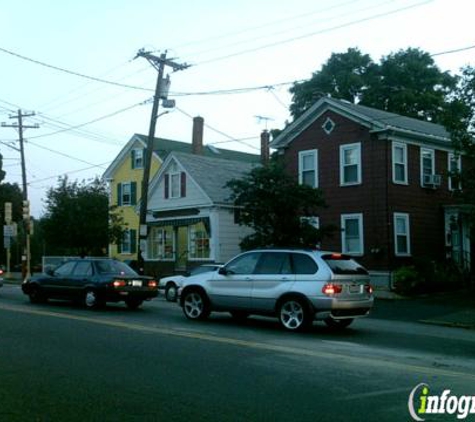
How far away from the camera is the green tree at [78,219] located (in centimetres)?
3512

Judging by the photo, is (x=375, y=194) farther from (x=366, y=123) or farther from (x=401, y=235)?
(x=366, y=123)

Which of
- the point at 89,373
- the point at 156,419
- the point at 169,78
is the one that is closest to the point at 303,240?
the point at 169,78

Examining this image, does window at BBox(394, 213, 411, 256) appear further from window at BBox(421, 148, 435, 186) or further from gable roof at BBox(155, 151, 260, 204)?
gable roof at BBox(155, 151, 260, 204)

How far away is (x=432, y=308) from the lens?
68.8 feet

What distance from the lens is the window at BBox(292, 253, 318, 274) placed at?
13886 mm

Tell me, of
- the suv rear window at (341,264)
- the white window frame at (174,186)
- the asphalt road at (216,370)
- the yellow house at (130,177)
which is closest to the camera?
the asphalt road at (216,370)

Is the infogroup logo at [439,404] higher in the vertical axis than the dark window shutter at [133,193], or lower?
lower

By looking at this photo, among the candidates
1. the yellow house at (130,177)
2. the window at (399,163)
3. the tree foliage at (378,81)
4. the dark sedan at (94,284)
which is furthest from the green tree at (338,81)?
the dark sedan at (94,284)

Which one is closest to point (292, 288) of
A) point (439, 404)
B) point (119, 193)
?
point (439, 404)

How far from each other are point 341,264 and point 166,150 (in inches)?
1265

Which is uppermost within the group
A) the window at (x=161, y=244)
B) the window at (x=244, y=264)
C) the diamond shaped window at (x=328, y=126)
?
the diamond shaped window at (x=328, y=126)

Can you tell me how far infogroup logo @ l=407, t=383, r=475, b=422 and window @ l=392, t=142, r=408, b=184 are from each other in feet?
69.1

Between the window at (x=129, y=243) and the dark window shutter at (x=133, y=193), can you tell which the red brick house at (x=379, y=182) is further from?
the dark window shutter at (x=133, y=193)

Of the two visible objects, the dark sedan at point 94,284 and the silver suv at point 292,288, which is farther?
the dark sedan at point 94,284
